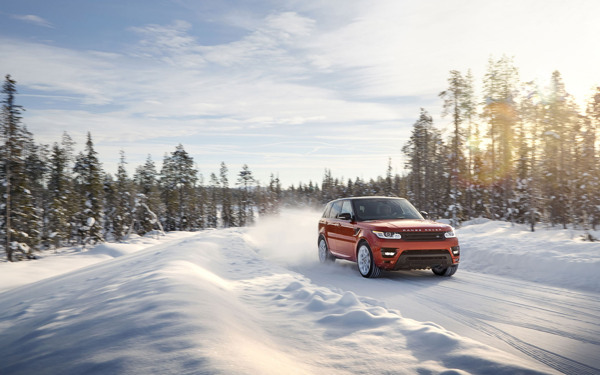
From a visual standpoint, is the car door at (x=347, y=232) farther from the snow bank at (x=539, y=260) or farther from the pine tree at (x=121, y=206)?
the pine tree at (x=121, y=206)

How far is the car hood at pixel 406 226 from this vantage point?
324 inches

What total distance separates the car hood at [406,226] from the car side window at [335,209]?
192 cm

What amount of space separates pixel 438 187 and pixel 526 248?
42865mm

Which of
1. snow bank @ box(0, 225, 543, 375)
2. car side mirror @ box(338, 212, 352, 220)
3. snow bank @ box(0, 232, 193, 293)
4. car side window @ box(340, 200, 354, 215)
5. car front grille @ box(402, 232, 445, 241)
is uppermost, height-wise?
car side window @ box(340, 200, 354, 215)

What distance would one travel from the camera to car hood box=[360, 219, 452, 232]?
324 inches

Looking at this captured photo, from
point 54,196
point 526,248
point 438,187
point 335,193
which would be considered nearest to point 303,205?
point 335,193

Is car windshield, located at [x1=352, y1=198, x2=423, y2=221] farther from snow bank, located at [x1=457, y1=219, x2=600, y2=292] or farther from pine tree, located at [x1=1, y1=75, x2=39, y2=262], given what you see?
pine tree, located at [x1=1, y1=75, x2=39, y2=262]

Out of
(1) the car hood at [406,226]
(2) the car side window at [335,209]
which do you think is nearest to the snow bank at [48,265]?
(2) the car side window at [335,209]

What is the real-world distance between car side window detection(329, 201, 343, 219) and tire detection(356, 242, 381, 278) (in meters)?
2.08

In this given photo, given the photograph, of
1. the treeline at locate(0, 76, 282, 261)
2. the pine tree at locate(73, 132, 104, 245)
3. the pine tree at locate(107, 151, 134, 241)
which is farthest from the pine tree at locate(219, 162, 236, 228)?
the pine tree at locate(73, 132, 104, 245)

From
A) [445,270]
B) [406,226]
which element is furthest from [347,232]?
[445,270]

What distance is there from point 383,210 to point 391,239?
1.84 m

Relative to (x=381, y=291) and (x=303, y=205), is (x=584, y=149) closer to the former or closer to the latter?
(x=381, y=291)

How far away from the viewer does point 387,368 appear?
Result: 3.29m
